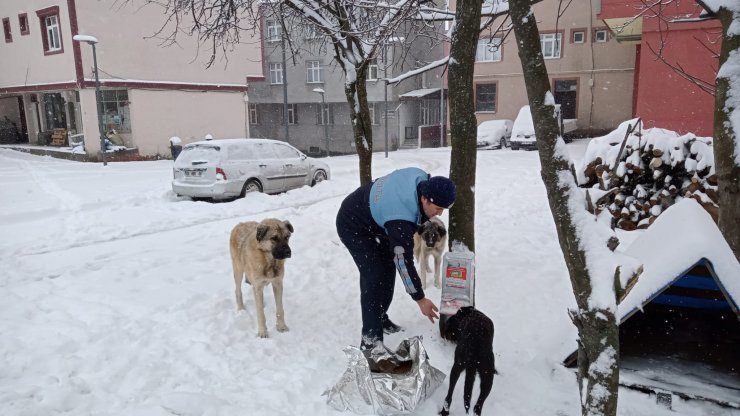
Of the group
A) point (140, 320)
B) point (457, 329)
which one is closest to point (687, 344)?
point (457, 329)

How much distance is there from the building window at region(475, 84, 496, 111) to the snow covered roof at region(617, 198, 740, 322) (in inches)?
1073

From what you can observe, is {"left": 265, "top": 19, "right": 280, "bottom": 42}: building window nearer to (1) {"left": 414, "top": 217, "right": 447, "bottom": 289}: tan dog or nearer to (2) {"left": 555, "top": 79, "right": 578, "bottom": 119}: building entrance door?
(1) {"left": 414, "top": 217, "right": 447, "bottom": 289}: tan dog

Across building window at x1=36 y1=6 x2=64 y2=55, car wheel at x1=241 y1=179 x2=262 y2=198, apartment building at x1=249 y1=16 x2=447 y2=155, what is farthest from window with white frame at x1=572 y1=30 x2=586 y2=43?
building window at x1=36 y1=6 x2=64 y2=55

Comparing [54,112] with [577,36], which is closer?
[54,112]

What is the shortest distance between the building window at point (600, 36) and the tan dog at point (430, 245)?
2637cm

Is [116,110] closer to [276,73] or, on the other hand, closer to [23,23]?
[23,23]

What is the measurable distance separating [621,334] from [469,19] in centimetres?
360

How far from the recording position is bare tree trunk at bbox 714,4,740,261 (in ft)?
13.3

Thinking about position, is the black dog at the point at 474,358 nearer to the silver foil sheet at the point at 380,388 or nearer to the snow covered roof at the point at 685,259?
the silver foil sheet at the point at 380,388

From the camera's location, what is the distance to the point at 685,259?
140 inches

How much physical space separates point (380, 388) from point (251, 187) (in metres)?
9.71

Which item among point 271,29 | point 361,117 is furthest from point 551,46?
point 361,117

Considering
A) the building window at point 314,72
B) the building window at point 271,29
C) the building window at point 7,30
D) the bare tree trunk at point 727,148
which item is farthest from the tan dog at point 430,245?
the building window at point 314,72

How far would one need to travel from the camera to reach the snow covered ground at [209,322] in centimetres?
353
